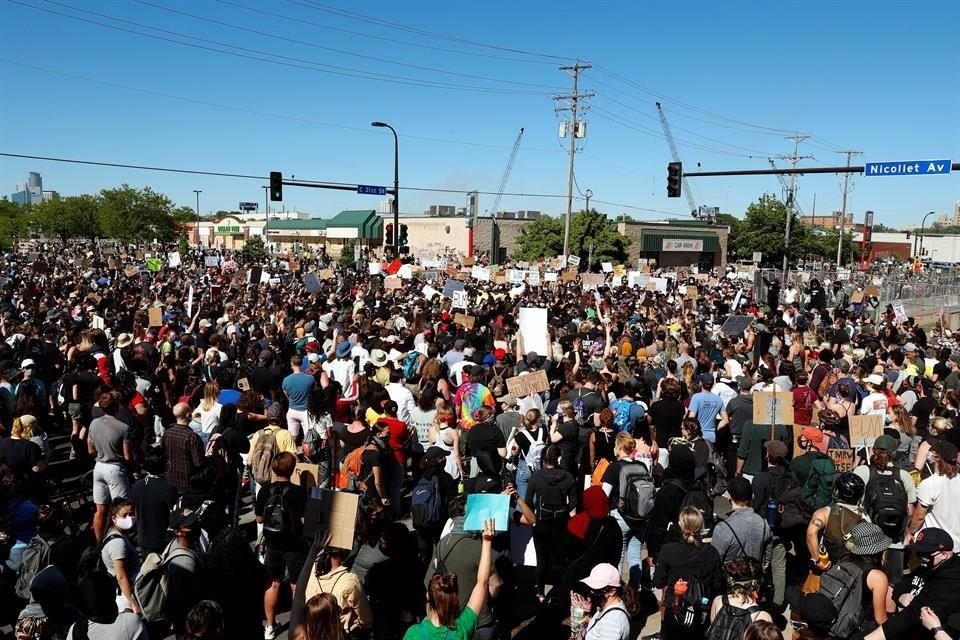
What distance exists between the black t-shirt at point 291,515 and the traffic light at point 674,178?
19.2 metres

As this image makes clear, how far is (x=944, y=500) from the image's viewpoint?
609 centimetres

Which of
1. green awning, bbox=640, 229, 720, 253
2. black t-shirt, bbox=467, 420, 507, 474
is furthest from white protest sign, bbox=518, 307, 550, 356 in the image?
green awning, bbox=640, 229, 720, 253

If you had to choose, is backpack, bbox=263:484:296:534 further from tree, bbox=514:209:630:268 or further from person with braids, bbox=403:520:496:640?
tree, bbox=514:209:630:268

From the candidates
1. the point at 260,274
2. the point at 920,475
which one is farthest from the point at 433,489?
the point at 260,274

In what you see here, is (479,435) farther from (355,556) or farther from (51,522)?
(51,522)

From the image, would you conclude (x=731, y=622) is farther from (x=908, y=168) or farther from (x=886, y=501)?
(x=908, y=168)

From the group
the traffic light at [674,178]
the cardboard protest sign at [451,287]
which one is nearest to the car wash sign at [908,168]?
the traffic light at [674,178]

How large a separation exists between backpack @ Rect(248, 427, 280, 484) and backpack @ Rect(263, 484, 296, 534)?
3.96 ft

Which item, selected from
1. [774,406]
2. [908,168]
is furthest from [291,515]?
[908,168]

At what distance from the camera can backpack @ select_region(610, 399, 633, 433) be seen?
8305mm

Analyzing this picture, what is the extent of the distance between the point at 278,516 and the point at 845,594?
389 cm

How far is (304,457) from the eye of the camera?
24.6 ft

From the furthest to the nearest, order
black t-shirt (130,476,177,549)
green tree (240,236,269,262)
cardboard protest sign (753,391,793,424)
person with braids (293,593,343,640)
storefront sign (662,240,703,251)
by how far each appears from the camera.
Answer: storefront sign (662,240,703,251) → green tree (240,236,269,262) → cardboard protest sign (753,391,793,424) → black t-shirt (130,476,177,549) → person with braids (293,593,343,640)

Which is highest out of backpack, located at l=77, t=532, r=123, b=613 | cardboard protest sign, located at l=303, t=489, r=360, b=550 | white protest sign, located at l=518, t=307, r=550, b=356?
white protest sign, located at l=518, t=307, r=550, b=356
